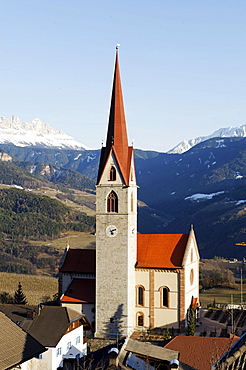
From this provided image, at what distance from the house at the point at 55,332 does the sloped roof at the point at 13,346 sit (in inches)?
521

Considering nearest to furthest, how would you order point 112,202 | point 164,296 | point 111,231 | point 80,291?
point 111,231 < point 112,202 < point 164,296 < point 80,291

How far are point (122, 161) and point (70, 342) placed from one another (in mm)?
20875

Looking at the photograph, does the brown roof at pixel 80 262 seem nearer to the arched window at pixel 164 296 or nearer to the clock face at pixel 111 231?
the clock face at pixel 111 231

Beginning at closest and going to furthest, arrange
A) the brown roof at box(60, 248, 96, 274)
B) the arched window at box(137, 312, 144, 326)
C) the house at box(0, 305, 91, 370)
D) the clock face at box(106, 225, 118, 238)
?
the house at box(0, 305, 91, 370), the clock face at box(106, 225, 118, 238), the arched window at box(137, 312, 144, 326), the brown roof at box(60, 248, 96, 274)

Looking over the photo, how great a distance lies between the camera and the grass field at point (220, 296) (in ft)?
292

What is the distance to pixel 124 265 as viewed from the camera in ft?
205

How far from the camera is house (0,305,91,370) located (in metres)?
50.3

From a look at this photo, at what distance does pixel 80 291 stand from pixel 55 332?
1385 cm

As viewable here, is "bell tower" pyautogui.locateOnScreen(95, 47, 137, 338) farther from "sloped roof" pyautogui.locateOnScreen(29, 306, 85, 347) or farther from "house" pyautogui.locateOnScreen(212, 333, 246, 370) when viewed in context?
"house" pyautogui.locateOnScreen(212, 333, 246, 370)

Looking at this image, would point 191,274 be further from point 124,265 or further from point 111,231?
point 111,231

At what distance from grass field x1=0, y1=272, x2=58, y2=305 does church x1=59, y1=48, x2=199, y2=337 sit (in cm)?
3910

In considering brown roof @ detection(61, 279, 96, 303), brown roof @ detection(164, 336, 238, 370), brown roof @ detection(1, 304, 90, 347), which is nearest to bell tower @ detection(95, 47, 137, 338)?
brown roof @ detection(61, 279, 96, 303)

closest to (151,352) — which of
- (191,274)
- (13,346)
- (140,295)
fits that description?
(13,346)

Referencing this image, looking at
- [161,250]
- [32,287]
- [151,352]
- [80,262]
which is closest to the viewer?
[151,352]
